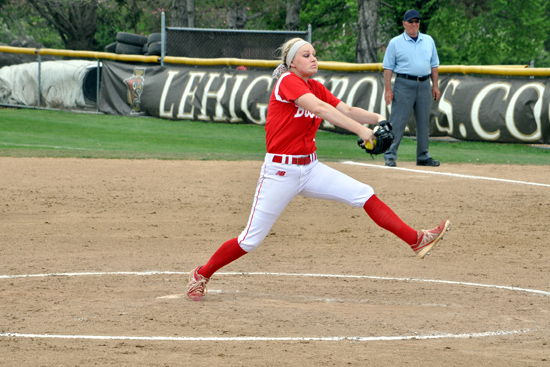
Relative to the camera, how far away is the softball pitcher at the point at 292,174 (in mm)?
5750

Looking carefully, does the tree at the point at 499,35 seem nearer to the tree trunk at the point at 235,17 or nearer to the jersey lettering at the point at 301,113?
the tree trunk at the point at 235,17

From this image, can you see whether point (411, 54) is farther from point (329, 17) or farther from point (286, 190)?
point (329, 17)

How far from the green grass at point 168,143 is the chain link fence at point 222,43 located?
7.88 ft

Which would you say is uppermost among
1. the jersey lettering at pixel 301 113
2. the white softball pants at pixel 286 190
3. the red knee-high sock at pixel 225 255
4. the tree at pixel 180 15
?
the tree at pixel 180 15

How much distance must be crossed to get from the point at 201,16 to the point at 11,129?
39.1 meters

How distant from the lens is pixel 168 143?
17109 millimetres

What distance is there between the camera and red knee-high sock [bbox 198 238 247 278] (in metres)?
5.93

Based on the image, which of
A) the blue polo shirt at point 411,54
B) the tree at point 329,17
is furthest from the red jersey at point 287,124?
the tree at point 329,17

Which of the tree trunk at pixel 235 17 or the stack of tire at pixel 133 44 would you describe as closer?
the stack of tire at pixel 133 44

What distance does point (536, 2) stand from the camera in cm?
4866

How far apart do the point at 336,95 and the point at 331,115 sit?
1313 centimetres

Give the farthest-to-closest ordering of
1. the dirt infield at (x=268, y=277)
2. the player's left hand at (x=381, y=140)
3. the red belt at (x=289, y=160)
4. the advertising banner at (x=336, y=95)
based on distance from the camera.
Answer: the advertising banner at (x=336, y=95) < the red belt at (x=289, y=160) < the player's left hand at (x=381, y=140) < the dirt infield at (x=268, y=277)

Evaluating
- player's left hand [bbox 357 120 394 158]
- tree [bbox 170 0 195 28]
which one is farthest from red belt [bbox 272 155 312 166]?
tree [bbox 170 0 195 28]

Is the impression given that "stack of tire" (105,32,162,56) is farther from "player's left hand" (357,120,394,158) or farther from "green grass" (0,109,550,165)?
"player's left hand" (357,120,394,158)
